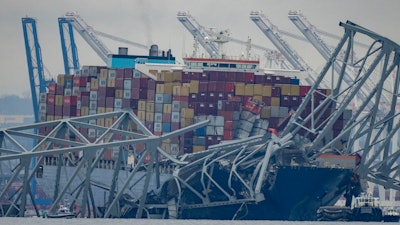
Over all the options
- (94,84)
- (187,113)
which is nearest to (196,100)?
(187,113)

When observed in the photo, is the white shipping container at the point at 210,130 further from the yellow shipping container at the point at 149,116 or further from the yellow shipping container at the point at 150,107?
the yellow shipping container at the point at 150,107

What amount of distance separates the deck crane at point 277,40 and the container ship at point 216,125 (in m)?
37.7

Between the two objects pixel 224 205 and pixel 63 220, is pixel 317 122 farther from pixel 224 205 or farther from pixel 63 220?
pixel 63 220

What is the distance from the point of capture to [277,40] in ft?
526

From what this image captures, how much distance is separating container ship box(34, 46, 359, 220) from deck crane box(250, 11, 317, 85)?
124 feet

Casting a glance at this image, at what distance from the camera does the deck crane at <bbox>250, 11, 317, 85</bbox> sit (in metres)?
158

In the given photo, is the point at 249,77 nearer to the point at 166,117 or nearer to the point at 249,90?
the point at 249,90

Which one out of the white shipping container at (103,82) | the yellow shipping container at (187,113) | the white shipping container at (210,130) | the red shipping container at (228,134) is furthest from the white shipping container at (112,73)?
the red shipping container at (228,134)

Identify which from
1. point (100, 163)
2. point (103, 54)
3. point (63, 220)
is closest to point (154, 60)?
point (100, 163)

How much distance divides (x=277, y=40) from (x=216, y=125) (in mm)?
60536

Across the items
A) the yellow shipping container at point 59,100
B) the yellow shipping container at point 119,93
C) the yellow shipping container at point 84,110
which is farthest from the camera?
the yellow shipping container at point 59,100

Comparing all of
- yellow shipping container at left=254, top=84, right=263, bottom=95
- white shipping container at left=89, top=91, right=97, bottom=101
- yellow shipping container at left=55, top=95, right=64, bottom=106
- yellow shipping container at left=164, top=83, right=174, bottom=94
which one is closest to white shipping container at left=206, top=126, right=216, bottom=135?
yellow shipping container at left=254, top=84, right=263, bottom=95

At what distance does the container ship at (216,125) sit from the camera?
91.3m

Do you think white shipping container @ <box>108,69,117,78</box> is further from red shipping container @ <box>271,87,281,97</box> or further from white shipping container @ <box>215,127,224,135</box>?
red shipping container @ <box>271,87,281,97</box>
